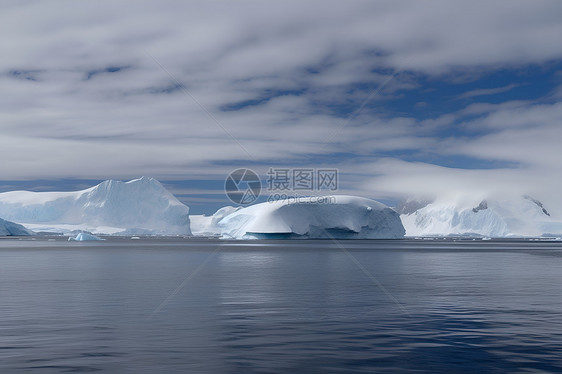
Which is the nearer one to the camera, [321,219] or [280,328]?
[280,328]

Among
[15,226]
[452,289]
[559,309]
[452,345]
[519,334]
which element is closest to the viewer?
[452,345]

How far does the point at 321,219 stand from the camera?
13638cm

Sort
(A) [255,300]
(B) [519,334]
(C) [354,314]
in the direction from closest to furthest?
(B) [519,334], (C) [354,314], (A) [255,300]

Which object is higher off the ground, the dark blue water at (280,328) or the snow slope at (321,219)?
the snow slope at (321,219)

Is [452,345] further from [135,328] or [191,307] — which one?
[191,307]

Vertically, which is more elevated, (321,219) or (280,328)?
(321,219)

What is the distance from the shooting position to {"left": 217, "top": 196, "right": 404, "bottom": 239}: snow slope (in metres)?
131

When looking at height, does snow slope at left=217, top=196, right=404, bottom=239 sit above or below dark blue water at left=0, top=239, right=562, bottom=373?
above

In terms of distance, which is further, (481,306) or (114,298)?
(114,298)

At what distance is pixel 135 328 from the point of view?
16266 millimetres

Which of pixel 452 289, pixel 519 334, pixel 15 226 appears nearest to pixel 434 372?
pixel 519 334

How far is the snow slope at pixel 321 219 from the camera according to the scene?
5157 inches

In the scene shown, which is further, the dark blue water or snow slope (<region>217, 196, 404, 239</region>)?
snow slope (<region>217, 196, 404, 239</region>)

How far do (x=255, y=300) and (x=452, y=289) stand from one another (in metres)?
9.82
